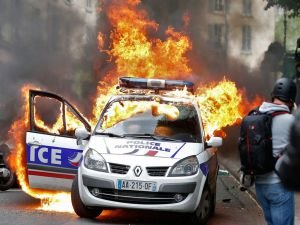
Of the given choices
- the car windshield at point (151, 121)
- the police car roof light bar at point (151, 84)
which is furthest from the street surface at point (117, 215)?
the police car roof light bar at point (151, 84)

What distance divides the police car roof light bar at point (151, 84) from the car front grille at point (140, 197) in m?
1.87

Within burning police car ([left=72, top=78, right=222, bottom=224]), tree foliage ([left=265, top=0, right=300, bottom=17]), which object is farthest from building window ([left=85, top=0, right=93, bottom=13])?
burning police car ([left=72, top=78, right=222, bottom=224])

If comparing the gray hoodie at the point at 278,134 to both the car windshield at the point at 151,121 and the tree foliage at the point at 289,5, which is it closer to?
the car windshield at the point at 151,121

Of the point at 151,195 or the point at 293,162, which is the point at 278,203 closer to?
the point at 293,162

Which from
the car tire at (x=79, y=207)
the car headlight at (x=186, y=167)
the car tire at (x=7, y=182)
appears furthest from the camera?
the car tire at (x=7, y=182)

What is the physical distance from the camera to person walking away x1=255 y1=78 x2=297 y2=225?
509 centimetres

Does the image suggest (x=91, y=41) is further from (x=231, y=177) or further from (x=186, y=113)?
(x=186, y=113)

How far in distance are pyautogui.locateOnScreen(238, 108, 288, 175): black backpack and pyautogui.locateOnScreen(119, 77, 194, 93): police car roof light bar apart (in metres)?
3.96

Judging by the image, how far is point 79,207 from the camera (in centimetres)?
818

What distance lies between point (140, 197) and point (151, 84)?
78.1 inches

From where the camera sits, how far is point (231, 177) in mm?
14781

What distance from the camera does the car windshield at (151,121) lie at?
843 centimetres

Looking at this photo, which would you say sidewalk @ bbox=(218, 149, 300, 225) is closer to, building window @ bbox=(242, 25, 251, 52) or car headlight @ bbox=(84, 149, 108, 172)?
building window @ bbox=(242, 25, 251, 52)

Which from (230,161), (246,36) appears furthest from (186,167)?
(246,36)
